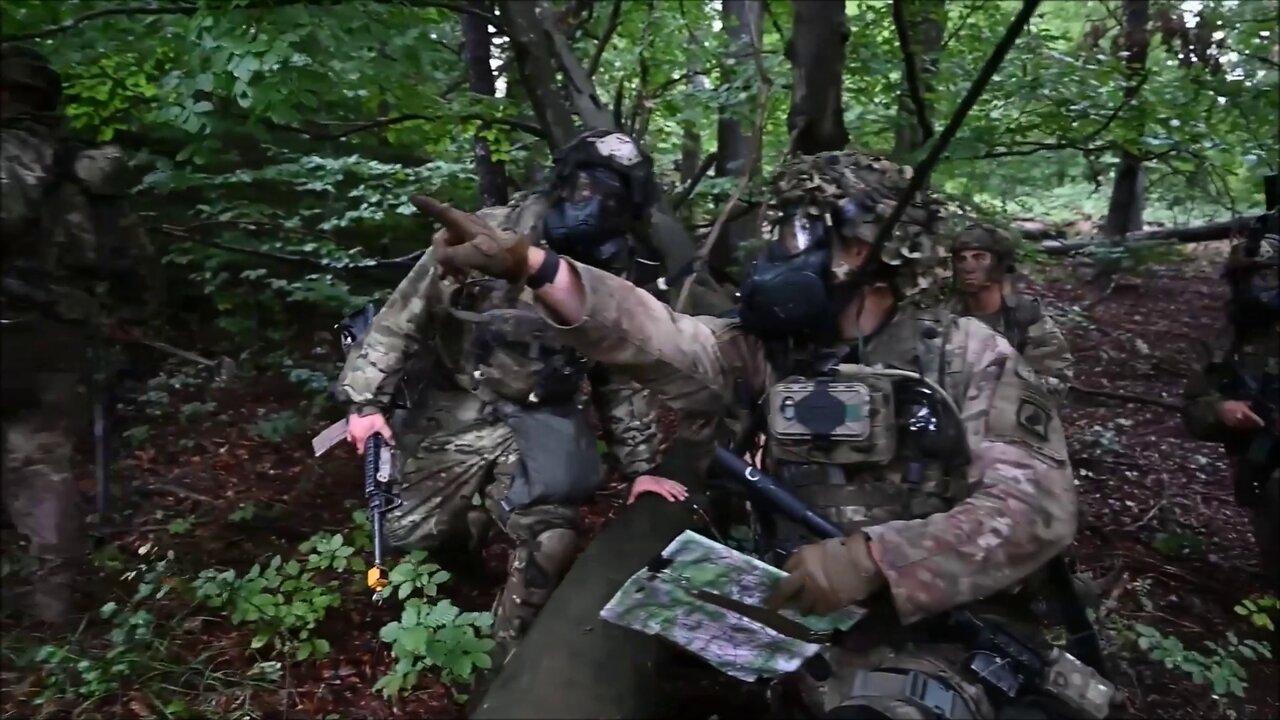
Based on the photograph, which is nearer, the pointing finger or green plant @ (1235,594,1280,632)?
the pointing finger

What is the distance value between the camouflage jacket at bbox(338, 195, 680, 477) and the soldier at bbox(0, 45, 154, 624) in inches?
56.0

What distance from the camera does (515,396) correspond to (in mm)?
4035

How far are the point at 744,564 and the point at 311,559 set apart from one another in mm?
2244

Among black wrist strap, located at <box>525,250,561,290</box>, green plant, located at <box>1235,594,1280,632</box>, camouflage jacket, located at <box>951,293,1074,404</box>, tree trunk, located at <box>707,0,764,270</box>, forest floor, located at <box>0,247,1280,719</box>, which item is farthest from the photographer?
tree trunk, located at <box>707,0,764,270</box>

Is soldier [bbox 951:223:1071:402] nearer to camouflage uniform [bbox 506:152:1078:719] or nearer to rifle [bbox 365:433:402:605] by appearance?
camouflage uniform [bbox 506:152:1078:719]

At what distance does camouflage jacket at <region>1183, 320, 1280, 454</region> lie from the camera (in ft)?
15.9

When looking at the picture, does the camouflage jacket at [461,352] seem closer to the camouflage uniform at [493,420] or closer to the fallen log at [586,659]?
the camouflage uniform at [493,420]

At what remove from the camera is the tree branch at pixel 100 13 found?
469 centimetres

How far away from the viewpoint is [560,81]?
6.12 metres

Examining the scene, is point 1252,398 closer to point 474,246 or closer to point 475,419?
point 475,419

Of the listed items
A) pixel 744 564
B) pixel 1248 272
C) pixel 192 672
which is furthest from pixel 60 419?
pixel 1248 272

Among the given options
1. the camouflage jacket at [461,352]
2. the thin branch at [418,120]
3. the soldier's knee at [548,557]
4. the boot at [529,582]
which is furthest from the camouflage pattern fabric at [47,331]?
the soldier's knee at [548,557]

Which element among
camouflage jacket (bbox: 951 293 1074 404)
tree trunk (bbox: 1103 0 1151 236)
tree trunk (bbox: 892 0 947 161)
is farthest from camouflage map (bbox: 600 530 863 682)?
tree trunk (bbox: 1103 0 1151 236)

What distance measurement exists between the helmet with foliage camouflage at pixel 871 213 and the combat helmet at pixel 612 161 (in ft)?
4.32
